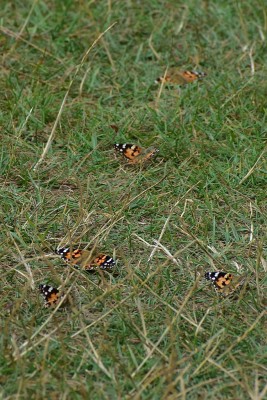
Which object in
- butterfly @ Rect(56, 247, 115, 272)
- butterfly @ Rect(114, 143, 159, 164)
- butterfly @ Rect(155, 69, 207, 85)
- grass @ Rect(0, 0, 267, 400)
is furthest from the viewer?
butterfly @ Rect(155, 69, 207, 85)

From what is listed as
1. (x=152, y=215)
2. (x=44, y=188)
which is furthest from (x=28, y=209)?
(x=152, y=215)

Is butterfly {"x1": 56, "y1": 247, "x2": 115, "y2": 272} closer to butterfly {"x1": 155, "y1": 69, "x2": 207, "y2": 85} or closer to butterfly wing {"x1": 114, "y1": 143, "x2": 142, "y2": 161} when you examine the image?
butterfly wing {"x1": 114, "y1": 143, "x2": 142, "y2": 161}

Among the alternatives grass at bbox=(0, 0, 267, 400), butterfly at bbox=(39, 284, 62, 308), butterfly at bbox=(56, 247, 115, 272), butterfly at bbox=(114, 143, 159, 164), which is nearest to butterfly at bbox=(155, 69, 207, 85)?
grass at bbox=(0, 0, 267, 400)

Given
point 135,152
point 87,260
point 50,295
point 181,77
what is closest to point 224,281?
point 87,260

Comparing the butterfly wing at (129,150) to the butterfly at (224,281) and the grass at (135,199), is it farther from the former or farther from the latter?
the butterfly at (224,281)

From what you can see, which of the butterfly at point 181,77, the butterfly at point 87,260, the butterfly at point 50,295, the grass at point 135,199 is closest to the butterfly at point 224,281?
the grass at point 135,199

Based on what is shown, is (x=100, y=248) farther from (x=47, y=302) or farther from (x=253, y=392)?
(x=253, y=392)
